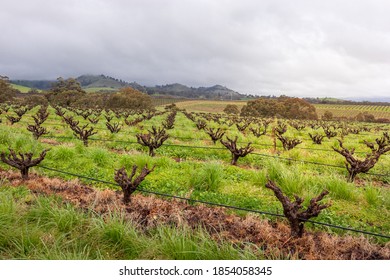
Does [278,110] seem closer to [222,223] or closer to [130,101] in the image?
[130,101]

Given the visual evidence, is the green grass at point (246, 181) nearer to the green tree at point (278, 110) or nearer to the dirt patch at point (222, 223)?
the dirt patch at point (222, 223)

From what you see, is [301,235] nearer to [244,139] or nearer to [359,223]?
[359,223]

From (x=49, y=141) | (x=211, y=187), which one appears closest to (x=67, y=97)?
(x=49, y=141)

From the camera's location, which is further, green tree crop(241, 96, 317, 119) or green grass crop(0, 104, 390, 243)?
green tree crop(241, 96, 317, 119)

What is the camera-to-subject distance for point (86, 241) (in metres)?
4.03

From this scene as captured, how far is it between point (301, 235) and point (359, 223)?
1.73 meters

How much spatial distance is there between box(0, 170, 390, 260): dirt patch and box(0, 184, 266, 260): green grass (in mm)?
382

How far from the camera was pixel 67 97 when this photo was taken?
7112 cm

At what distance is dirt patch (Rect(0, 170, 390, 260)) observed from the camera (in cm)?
422

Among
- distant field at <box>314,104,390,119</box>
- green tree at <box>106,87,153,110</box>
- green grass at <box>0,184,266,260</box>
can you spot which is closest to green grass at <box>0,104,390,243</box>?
green grass at <box>0,184,266,260</box>

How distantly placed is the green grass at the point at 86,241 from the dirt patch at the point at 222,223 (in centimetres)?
38

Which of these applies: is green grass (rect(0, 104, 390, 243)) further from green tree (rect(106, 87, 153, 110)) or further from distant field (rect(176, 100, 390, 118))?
distant field (rect(176, 100, 390, 118))

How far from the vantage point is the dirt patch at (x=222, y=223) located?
422 cm

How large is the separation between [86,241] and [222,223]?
2.19m
